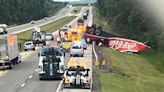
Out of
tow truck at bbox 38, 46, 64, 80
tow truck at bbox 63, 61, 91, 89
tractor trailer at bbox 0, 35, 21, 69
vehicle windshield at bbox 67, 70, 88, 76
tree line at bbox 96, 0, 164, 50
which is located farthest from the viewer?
tree line at bbox 96, 0, 164, 50

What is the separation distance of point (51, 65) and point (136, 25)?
206ft

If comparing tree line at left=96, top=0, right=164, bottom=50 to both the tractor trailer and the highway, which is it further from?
the highway

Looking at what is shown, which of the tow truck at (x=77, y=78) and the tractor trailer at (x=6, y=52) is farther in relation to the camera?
the tractor trailer at (x=6, y=52)

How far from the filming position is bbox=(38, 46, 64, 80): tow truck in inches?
1592

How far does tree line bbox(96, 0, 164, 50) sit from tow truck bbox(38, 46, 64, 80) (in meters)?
37.7

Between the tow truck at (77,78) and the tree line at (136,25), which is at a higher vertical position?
the tree line at (136,25)

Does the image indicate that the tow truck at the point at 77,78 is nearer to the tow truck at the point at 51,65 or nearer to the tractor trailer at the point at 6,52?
the tow truck at the point at 51,65

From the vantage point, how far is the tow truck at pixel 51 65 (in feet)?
133

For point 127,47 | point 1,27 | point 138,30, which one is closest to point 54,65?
point 1,27

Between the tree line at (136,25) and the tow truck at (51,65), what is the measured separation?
124 ft

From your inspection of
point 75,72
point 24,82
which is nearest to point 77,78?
point 75,72

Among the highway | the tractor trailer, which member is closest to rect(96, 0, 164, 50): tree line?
the tractor trailer

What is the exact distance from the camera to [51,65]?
40.4 metres

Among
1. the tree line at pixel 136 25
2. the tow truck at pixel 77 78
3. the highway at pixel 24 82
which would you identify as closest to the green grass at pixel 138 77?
the tow truck at pixel 77 78
